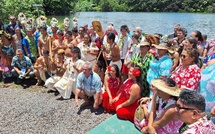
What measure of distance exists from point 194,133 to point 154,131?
47.1 inches

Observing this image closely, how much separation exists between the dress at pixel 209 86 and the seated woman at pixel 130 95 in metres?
1.07

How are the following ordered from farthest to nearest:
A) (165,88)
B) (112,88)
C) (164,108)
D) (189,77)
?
(112,88)
(189,77)
(164,108)
(165,88)

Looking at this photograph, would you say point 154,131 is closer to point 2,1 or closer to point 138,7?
point 2,1

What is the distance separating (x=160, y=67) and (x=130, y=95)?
748 millimetres

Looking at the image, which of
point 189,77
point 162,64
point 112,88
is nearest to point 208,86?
point 189,77

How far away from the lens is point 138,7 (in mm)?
70250

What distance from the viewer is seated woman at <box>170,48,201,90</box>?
10.2ft

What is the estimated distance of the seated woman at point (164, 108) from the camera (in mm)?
2701

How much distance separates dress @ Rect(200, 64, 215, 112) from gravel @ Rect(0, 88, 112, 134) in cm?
204

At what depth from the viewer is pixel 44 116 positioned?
4.36m

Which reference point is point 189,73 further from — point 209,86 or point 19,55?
point 19,55

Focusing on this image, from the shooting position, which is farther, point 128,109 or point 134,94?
point 128,109

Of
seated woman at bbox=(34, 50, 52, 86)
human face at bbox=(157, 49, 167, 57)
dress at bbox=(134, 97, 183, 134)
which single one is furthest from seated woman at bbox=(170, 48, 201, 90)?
seated woman at bbox=(34, 50, 52, 86)

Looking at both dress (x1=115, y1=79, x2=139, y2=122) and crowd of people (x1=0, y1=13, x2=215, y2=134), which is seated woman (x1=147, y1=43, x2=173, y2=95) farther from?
dress (x1=115, y1=79, x2=139, y2=122)
